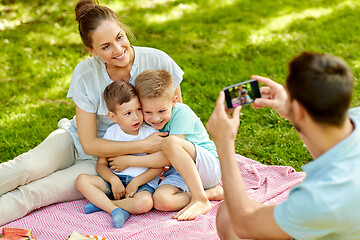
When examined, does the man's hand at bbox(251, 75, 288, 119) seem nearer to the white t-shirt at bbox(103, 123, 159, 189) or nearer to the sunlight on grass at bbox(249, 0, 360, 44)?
the white t-shirt at bbox(103, 123, 159, 189)

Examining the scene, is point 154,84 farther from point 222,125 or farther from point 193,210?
point 222,125

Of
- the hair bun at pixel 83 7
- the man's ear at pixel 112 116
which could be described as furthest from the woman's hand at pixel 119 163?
the hair bun at pixel 83 7

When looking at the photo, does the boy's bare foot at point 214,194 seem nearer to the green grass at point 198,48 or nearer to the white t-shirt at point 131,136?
the white t-shirt at point 131,136

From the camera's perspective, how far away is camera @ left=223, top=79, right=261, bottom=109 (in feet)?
7.88

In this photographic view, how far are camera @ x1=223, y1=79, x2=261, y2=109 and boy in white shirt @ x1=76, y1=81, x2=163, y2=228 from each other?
1.12 metres

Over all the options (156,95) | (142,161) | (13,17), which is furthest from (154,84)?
(13,17)

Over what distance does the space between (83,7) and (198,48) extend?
10.8 ft

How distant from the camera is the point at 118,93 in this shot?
11.1 feet

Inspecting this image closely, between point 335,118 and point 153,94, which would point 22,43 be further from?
point 335,118

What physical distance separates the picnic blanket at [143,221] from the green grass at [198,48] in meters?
0.47

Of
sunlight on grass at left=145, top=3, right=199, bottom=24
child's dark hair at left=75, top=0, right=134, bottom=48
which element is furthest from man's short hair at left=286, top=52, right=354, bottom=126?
sunlight on grass at left=145, top=3, right=199, bottom=24

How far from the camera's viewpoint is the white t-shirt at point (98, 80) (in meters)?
3.55

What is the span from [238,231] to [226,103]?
68 cm

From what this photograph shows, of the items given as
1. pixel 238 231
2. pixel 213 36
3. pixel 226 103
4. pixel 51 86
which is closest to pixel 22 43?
pixel 51 86
